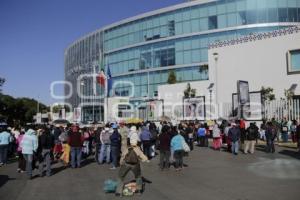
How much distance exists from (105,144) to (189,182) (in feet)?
21.5

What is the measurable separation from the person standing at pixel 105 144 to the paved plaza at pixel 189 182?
0.55 metres

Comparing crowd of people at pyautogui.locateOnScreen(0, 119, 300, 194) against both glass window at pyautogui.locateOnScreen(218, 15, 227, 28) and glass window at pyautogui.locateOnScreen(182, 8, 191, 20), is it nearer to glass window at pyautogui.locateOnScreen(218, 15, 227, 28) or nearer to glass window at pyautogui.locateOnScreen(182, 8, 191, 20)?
glass window at pyautogui.locateOnScreen(218, 15, 227, 28)

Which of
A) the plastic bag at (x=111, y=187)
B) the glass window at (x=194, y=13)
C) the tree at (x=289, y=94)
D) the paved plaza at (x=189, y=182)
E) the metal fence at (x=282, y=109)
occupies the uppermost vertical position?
the glass window at (x=194, y=13)

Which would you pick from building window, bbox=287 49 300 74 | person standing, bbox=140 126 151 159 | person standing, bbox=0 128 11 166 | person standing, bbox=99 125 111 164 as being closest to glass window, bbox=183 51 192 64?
building window, bbox=287 49 300 74

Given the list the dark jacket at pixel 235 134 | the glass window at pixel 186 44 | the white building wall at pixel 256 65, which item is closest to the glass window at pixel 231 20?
the glass window at pixel 186 44

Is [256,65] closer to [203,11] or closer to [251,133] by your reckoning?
[251,133]

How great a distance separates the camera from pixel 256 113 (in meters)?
32.9

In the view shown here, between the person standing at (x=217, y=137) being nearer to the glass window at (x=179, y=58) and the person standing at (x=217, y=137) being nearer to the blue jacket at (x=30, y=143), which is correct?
the blue jacket at (x=30, y=143)

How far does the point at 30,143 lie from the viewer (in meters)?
14.4

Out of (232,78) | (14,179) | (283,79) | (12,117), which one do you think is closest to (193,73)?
(232,78)

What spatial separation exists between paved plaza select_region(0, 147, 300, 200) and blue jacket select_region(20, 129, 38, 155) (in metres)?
1.03

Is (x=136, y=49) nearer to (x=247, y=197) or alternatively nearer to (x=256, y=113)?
(x=256, y=113)

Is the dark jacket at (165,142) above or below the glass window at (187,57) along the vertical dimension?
below

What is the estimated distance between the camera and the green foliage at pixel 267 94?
107ft
